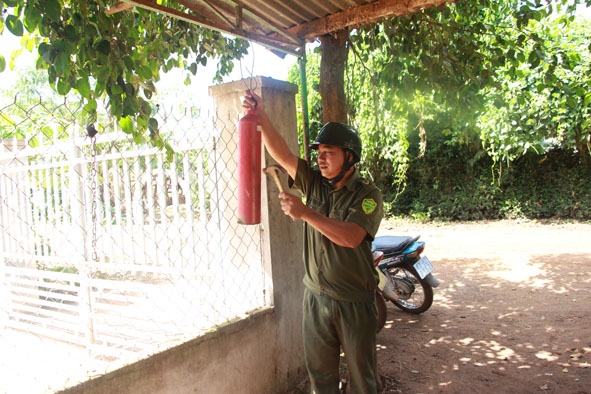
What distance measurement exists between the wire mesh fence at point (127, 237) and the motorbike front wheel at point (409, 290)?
252 cm

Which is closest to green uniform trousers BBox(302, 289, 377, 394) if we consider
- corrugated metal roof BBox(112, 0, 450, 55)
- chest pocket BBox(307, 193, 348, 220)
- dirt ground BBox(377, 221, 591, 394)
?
chest pocket BBox(307, 193, 348, 220)

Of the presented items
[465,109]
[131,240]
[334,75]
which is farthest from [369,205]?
[465,109]

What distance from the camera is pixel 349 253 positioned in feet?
8.03

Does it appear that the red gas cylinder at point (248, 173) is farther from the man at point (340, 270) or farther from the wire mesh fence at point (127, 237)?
the wire mesh fence at point (127, 237)

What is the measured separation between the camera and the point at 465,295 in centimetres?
598

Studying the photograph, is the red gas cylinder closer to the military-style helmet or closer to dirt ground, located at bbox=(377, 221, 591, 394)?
the military-style helmet

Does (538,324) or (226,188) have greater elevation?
(226,188)

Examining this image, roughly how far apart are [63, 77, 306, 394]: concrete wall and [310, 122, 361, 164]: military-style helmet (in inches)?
22.7

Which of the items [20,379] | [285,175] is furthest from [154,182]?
[20,379]

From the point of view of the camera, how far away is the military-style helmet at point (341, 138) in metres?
2.50

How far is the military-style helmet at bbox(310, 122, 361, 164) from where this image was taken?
2.50 metres

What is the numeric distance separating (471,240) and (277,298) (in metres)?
7.94

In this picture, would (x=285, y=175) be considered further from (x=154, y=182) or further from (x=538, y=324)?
(x=538, y=324)

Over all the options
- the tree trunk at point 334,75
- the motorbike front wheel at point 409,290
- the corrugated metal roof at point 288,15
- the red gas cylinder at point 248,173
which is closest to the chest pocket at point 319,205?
the red gas cylinder at point 248,173
